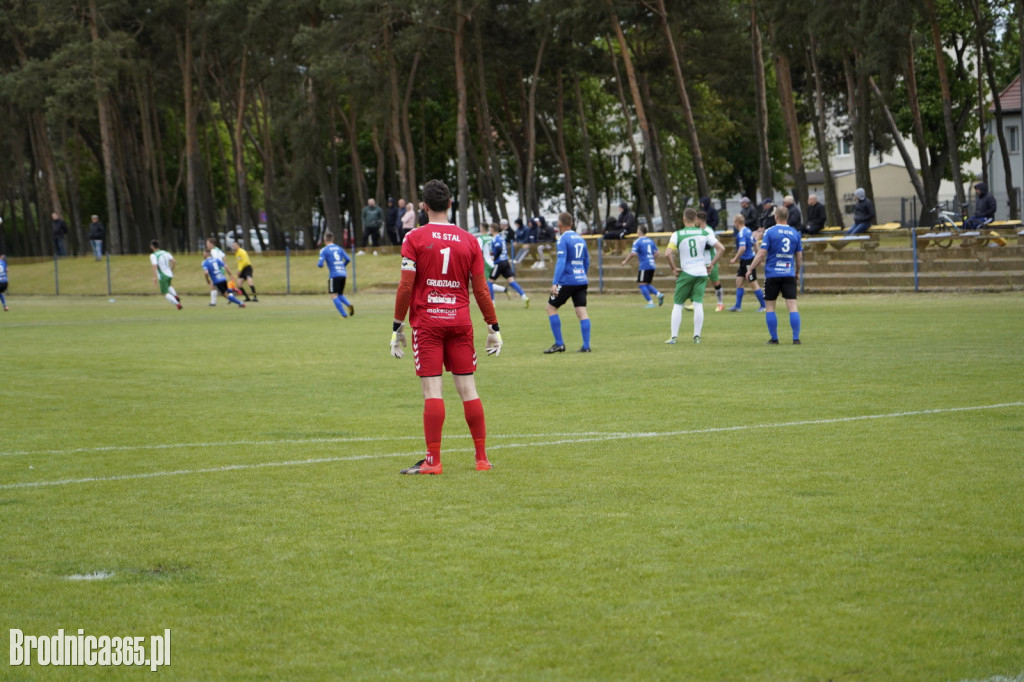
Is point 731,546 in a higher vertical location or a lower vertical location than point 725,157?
lower

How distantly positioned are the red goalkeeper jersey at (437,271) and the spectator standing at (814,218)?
991 inches

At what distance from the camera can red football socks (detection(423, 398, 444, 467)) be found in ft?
29.0

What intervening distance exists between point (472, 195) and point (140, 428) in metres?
56.8

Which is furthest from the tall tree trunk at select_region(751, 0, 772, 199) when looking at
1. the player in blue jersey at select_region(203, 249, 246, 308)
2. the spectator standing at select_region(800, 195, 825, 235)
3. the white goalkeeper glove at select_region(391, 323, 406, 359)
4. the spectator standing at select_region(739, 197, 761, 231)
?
the white goalkeeper glove at select_region(391, 323, 406, 359)

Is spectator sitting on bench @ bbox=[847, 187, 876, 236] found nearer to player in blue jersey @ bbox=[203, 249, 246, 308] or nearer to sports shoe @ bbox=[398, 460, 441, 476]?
player in blue jersey @ bbox=[203, 249, 246, 308]

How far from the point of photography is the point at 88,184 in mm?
73938

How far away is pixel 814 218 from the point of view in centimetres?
3328

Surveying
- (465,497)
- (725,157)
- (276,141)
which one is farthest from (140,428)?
(725,157)

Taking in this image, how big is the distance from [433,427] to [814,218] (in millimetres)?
26244

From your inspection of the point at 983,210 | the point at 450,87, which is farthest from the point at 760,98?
the point at 450,87

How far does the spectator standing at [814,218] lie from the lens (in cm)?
3291

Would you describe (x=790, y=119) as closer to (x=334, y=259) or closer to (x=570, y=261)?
(x=334, y=259)

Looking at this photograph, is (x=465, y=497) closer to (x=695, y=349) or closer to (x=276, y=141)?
(x=695, y=349)

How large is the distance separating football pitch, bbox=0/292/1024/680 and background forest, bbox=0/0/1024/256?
28717mm
